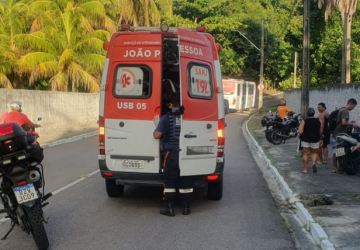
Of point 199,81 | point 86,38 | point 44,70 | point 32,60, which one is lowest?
point 199,81

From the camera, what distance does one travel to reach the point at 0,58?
31406 millimetres

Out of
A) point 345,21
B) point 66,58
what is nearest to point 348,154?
point 345,21

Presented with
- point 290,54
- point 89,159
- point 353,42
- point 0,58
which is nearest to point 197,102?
point 89,159

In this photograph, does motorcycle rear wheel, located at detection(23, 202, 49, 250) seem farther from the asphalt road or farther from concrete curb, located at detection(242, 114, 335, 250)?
concrete curb, located at detection(242, 114, 335, 250)

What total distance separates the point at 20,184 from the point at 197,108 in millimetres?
3393

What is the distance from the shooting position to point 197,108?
8844 mm

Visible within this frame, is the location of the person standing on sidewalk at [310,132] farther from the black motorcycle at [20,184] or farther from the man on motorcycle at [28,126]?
the black motorcycle at [20,184]

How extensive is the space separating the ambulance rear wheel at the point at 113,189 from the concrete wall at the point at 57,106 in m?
13.3

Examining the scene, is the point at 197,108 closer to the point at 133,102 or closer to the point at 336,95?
the point at 133,102

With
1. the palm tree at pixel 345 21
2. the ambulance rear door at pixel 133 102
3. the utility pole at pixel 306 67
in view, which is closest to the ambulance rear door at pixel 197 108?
the ambulance rear door at pixel 133 102

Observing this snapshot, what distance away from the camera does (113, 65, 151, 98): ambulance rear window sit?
8.90 metres

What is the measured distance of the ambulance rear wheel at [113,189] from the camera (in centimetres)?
960

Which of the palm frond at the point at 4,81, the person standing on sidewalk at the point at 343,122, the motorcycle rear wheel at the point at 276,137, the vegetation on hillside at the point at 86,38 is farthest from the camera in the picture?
the vegetation on hillside at the point at 86,38

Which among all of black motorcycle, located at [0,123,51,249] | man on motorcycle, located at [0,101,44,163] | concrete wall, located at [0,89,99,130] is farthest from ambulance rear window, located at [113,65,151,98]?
concrete wall, located at [0,89,99,130]
